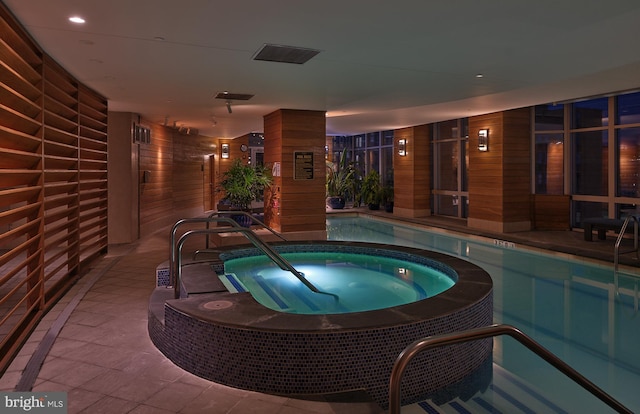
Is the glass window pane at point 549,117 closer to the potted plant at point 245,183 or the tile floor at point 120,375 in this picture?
the potted plant at point 245,183

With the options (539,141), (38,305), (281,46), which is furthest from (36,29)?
(539,141)

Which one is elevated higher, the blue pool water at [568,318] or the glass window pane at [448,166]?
the glass window pane at [448,166]

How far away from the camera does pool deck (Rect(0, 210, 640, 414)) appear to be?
238 cm

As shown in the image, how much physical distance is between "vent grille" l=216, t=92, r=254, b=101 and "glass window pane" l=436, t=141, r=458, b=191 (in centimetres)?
730

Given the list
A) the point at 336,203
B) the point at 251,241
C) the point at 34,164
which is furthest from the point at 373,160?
the point at 34,164

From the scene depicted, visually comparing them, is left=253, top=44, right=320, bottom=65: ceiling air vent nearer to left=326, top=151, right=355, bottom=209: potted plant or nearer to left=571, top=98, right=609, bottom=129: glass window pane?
left=571, top=98, right=609, bottom=129: glass window pane

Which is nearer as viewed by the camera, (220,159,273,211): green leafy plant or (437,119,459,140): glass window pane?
Answer: (220,159,273,211): green leafy plant

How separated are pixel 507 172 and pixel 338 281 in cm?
552

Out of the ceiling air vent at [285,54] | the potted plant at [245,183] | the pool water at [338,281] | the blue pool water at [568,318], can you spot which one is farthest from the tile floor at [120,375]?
the potted plant at [245,183]

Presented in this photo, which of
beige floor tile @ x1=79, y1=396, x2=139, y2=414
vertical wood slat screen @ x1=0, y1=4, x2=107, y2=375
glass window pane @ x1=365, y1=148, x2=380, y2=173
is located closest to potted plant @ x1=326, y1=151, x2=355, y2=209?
glass window pane @ x1=365, y1=148, x2=380, y2=173

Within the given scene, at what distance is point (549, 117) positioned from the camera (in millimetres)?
9617

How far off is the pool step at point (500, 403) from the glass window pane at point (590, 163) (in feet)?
23.8

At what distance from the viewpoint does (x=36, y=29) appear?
360cm

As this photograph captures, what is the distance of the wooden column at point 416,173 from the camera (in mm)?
12695
